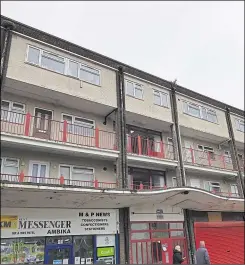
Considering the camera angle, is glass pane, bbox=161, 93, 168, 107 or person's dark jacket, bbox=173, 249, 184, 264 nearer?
person's dark jacket, bbox=173, 249, 184, 264

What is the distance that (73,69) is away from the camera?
40.8 ft

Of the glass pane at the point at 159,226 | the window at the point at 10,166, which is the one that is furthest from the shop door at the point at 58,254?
the glass pane at the point at 159,226

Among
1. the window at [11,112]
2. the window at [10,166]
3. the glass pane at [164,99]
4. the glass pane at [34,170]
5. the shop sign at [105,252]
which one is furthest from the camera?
the glass pane at [164,99]

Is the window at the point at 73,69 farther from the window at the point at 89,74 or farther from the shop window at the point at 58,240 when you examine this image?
the shop window at the point at 58,240

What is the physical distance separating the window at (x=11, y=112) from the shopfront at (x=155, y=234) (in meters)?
6.48

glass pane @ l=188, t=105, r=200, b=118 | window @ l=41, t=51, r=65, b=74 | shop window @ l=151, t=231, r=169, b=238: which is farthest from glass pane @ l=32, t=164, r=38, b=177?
glass pane @ l=188, t=105, r=200, b=118

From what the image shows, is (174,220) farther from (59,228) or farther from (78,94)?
(78,94)

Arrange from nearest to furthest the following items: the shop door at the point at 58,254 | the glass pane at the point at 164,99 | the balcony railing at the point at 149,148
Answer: the shop door at the point at 58,254, the balcony railing at the point at 149,148, the glass pane at the point at 164,99

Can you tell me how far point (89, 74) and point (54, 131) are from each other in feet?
11.1

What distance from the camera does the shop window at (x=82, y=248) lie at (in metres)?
10.6

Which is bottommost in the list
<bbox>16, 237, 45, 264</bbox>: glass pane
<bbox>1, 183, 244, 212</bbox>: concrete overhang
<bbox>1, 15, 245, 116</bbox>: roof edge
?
<bbox>16, 237, 45, 264</bbox>: glass pane

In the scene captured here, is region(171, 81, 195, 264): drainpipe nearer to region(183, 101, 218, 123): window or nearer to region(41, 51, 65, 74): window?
region(183, 101, 218, 123): window

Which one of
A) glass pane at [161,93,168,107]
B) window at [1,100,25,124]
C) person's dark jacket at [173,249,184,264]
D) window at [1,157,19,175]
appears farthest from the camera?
glass pane at [161,93,168,107]

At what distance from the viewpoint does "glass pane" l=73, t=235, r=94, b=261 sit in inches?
420
